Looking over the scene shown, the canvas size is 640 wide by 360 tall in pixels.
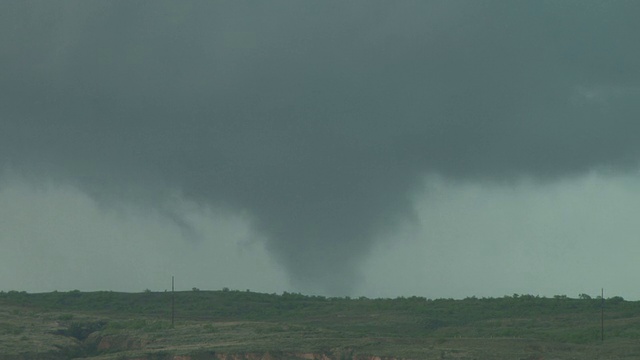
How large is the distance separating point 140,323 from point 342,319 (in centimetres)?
3917

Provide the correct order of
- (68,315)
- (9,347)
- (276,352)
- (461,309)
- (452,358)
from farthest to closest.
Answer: (461,309), (68,315), (9,347), (276,352), (452,358)

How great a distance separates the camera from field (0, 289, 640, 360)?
108312 millimetres

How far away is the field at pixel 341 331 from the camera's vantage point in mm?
108312

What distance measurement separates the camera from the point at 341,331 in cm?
13350

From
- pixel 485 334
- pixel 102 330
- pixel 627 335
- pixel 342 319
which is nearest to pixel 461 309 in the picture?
pixel 342 319

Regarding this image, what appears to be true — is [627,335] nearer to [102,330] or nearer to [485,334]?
[485,334]

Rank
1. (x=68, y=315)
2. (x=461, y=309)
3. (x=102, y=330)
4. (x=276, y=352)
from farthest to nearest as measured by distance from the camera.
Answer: (x=461, y=309), (x=68, y=315), (x=102, y=330), (x=276, y=352)

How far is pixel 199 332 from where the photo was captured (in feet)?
422

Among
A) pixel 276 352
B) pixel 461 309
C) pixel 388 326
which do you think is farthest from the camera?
pixel 461 309

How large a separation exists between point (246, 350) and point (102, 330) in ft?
111

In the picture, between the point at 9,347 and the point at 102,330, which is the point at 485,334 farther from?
the point at 9,347

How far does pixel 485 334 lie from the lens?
145 metres

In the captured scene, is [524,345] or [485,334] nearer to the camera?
[524,345]

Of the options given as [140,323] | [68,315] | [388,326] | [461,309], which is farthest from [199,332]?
[461,309]
